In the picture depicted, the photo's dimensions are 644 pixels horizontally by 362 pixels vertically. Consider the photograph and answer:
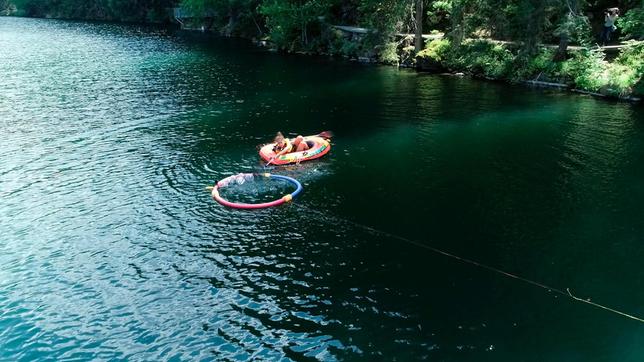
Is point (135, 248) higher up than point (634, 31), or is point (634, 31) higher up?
point (634, 31)

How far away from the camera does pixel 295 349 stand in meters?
11.8

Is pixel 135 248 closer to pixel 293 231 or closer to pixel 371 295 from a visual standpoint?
pixel 293 231

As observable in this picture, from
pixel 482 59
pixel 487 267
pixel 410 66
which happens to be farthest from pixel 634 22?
pixel 487 267

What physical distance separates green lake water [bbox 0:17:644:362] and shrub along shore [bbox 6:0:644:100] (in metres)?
4.28

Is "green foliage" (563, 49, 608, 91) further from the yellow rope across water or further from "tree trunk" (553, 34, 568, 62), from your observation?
the yellow rope across water

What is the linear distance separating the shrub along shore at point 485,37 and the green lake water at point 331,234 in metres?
4.28

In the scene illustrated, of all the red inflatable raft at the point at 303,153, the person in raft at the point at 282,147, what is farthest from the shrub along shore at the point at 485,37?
the person in raft at the point at 282,147

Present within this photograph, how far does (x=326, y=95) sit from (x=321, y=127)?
8716mm

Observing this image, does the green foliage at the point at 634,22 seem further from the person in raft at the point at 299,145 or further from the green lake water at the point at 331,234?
the person in raft at the point at 299,145

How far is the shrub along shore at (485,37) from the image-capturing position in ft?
112

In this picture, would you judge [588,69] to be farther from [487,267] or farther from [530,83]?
[487,267]

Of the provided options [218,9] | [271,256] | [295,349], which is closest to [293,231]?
[271,256]

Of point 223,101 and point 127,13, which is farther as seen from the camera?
point 127,13

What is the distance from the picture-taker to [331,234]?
16875mm
